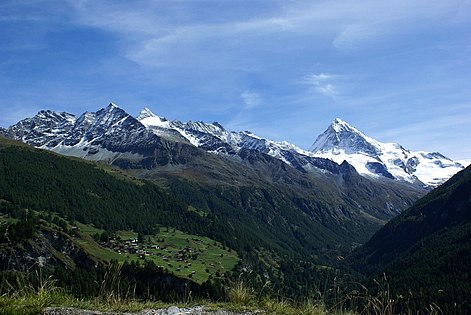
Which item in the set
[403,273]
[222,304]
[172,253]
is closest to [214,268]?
[172,253]

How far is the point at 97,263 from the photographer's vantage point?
129m

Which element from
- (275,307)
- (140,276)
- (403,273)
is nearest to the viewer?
(275,307)

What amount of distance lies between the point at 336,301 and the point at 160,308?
4.12 metres

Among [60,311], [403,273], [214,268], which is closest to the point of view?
[60,311]

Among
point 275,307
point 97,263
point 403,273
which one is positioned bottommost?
point 403,273

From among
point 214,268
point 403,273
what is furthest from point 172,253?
point 403,273

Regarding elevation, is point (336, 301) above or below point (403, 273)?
above

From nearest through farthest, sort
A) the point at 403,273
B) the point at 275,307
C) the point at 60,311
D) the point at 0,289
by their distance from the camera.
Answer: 1. the point at 60,311
2. the point at 0,289
3. the point at 275,307
4. the point at 403,273

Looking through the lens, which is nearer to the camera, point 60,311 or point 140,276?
point 60,311

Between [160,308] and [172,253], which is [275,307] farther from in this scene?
[172,253]

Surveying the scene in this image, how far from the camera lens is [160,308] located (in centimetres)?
970

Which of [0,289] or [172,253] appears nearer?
[0,289]

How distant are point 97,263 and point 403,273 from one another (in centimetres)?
12823

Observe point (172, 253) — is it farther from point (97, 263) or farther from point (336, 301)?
point (336, 301)
